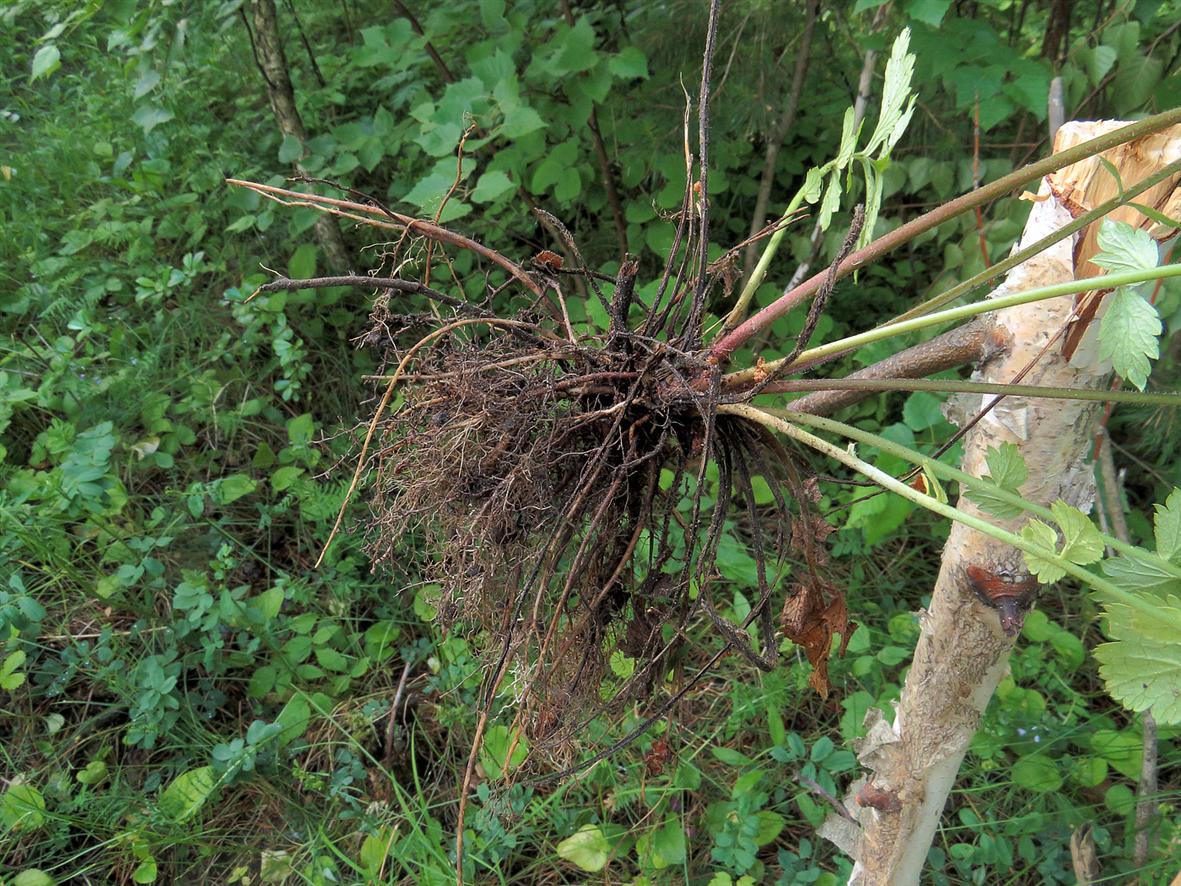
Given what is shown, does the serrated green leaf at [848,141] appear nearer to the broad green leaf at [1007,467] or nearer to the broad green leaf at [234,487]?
the broad green leaf at [1007,467]

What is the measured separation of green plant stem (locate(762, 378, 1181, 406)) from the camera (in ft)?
1.94

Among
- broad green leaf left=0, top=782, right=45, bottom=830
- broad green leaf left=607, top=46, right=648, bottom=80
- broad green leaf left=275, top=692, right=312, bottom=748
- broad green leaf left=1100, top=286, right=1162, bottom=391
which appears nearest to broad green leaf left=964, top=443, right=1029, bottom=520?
broad green leaf left=1100, top=286, right=1162, bottom=391

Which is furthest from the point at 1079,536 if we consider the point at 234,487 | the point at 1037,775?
the point at 234,487

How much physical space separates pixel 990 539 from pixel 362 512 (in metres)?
1.62

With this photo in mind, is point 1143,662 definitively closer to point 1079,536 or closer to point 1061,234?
point 1079,536

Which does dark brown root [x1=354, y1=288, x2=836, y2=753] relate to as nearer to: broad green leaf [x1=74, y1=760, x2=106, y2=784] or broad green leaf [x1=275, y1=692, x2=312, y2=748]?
broad green leaf [x1=275, y1=692, x2=312, y2=748]

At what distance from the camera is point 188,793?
1.57 m

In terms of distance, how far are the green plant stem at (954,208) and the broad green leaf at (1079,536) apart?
27 centimetres

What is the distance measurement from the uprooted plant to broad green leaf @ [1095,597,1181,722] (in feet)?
0.77

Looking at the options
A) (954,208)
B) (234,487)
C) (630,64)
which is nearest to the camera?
(954,208)

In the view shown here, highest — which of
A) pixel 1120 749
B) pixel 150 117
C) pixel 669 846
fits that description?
pixel 150 117

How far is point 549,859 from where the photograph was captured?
151 centimetres

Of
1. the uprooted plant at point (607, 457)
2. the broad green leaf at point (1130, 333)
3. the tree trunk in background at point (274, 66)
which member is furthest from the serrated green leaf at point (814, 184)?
the tree trunk in background at point (274, 66)

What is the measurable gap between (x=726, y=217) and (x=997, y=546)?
1.69 m
